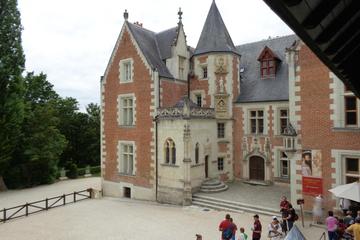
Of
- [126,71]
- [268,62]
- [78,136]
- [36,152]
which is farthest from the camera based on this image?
[78,136]

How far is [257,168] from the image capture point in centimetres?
2059

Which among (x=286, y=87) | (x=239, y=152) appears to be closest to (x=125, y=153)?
(x=239, y=152)

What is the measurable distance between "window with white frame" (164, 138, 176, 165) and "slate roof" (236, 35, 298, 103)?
20.3 feet

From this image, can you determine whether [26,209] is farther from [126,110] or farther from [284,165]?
[284,165]

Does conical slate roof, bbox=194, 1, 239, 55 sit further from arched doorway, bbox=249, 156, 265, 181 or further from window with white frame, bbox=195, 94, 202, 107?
arched doorway, bbox=249, 156, 265, 181

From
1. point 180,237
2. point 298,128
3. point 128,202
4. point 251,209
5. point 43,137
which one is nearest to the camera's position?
point 180,237

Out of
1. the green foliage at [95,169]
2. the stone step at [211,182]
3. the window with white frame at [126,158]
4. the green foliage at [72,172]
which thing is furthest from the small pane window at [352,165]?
the green foliage at [95,169]

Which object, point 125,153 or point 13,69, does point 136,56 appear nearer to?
point 125,153

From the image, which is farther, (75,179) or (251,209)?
(75,179)

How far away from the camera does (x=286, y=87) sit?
63.8 ft

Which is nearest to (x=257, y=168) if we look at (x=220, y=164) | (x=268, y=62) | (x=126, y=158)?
(x=220, y=164)

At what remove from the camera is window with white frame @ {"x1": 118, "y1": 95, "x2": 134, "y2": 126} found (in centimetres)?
2122

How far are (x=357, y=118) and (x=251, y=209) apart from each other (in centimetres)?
663

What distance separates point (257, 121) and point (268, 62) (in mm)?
4328
